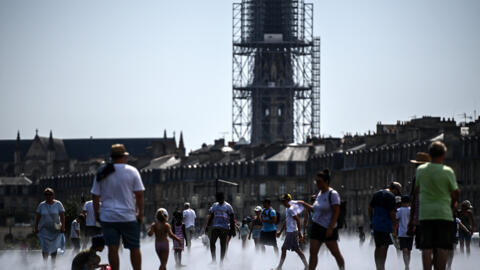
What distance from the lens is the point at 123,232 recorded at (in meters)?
21.7

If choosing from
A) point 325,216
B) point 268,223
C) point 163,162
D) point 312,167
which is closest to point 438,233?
point 325,216

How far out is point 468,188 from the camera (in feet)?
364

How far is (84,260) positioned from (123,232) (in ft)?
7.35

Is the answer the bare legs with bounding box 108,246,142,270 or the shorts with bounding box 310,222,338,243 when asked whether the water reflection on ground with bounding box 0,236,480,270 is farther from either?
the bare legs with bounding box 108,246,142,270

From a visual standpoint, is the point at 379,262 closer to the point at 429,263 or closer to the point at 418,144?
the point at 429,263

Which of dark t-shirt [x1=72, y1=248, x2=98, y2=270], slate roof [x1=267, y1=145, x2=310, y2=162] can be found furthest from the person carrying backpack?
slate roof [x1=267, y1=145, x2=310, y2=162]

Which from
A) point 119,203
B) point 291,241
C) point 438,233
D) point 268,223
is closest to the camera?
point 438,233

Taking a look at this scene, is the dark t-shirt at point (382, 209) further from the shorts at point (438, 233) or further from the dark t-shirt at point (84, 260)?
the dark t-shirt at point (84, 260)

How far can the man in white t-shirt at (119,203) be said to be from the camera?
71.0 feet

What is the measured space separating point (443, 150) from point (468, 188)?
91.2 metres

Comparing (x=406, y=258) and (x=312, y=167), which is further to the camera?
(x=312, y=167)

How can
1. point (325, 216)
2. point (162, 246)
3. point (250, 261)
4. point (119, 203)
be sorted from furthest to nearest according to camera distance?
point (250, 261)
point (162, 246)
point (325, 216)
point (119, 203)

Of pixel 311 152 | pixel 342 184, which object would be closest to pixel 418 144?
pixel 342 184

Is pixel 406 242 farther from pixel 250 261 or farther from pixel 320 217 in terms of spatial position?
pixel 250 261
